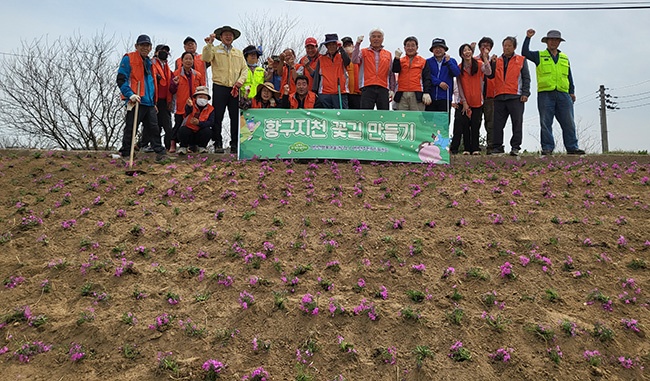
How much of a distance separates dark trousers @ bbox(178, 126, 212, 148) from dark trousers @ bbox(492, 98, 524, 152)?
4.72 m

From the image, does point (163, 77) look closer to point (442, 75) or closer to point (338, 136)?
point (338, 136)

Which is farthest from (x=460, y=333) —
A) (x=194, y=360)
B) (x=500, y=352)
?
(x=194, y=360)

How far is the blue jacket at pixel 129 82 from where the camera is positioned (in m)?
7.57

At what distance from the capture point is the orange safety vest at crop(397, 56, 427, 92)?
8336 millimetres

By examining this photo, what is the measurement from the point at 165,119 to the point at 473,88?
512cm

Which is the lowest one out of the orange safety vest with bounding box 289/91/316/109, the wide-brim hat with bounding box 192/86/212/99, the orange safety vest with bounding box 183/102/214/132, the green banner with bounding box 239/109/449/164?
the green banner with bounding box 239/109/449/164

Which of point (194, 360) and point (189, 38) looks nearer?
point (194, 360)

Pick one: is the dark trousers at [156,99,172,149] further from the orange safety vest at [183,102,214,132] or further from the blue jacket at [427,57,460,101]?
the blue jacket at [427,57,460,101]

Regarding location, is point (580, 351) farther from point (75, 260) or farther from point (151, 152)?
point (151, 152)

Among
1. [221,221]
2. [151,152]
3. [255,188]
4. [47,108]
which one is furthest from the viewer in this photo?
[47,108]

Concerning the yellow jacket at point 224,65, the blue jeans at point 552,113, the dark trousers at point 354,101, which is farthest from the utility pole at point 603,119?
the yellow jacket at point 224,65

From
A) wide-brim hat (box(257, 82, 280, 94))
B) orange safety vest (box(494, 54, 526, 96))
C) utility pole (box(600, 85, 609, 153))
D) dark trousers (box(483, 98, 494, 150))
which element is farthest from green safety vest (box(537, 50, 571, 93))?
utility pole (box(600, 85, 609, 153))

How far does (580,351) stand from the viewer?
166 inches

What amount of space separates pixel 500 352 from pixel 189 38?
276 inches
